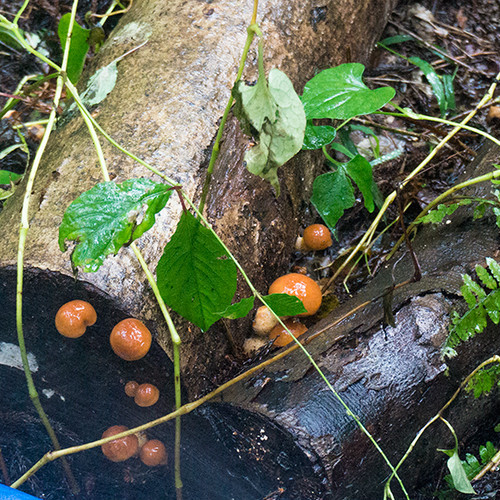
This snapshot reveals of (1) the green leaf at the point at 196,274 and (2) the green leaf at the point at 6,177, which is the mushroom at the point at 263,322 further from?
(2) the green leaf at the point at 6,177

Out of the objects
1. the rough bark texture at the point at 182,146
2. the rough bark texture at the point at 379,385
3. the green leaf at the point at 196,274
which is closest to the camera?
the green leaf at the point at 196,274

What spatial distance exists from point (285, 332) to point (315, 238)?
0.68m

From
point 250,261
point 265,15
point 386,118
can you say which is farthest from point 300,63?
point 386,118

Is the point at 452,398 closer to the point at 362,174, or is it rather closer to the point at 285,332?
the point at 285,332

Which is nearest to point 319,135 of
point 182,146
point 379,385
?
point 182,146

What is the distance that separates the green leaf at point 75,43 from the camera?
2.36m

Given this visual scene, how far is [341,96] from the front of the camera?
78.4 inches

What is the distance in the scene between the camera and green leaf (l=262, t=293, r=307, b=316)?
163 centimetres

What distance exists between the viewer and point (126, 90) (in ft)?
7.56

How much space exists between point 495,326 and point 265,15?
183 cm

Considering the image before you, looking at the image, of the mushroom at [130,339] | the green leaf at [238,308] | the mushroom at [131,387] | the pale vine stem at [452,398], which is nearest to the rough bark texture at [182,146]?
the mushroom at [130,339]

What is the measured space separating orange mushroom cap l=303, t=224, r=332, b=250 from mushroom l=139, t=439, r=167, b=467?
51.0 inches

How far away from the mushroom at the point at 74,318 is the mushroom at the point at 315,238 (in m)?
1.31

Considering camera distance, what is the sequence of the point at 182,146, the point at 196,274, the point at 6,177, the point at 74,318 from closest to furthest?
the point at 196,274 → the point at 74,318 → the point at 182,146 → the point at 6,177
